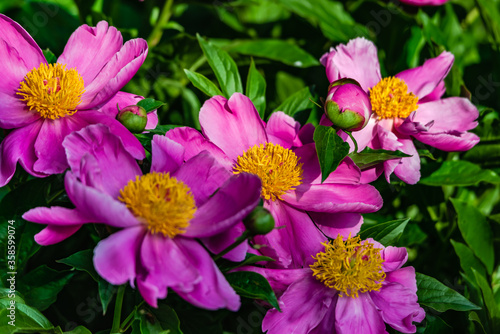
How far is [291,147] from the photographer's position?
1086mm

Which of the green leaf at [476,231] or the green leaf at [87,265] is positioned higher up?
the green leaf at [87,265]

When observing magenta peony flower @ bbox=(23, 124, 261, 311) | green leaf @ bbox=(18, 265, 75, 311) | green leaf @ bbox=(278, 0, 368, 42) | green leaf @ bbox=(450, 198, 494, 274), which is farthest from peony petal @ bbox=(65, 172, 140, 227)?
green leaf @ bbox=(278, 0, 368, 42)

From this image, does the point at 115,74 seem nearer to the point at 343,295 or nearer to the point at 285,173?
the point at 285,173

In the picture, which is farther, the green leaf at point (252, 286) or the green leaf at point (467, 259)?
the green leaf at point (467, 259)

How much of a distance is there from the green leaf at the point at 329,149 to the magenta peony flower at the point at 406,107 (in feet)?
0.61

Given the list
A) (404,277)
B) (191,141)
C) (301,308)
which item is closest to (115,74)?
(191,141)

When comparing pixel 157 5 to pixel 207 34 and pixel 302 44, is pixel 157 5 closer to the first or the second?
pixel 207 34

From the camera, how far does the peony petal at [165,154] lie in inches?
35.6

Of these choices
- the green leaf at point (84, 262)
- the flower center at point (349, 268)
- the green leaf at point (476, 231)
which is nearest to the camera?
the green leaf at point (84, 262)

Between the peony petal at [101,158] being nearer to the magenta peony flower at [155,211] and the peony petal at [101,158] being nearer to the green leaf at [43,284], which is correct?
the magenta peony flower at [155,211]

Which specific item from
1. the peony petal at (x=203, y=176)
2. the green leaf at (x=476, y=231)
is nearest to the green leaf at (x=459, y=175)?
the green leaf at (x=476, y=231)

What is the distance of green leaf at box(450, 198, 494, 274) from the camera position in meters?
1.30

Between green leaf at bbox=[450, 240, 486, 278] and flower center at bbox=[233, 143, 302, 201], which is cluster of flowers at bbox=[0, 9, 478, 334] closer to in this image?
flower center at bbox=[233, 143, 302, 201]

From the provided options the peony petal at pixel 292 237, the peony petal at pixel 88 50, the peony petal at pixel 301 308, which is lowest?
the peony petal at pixel 301 308
